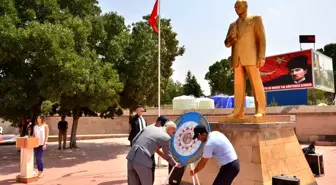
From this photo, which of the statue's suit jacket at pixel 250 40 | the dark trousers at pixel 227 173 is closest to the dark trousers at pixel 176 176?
the dark trousers at pixel 227 173

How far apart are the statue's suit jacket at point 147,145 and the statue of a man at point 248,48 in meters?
2.71

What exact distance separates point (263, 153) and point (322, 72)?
24828mm

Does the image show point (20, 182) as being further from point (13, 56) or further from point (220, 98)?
point (220, 98)

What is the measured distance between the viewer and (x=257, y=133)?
6.04 metres

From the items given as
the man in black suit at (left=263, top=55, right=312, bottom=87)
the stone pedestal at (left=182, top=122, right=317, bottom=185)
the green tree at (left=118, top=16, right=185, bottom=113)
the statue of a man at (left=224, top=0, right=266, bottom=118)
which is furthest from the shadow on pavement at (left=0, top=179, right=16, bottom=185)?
the man in black suit at (left=263, top=55, right=312, bottom=87)

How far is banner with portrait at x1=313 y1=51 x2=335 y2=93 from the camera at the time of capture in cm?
2635

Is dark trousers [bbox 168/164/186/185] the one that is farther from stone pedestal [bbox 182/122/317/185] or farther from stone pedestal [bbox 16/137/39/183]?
stone pedestal [bbox 16/137/39/183]

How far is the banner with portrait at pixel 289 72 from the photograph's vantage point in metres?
25.8

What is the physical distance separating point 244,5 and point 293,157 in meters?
3.28

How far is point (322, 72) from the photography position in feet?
→ 91.0

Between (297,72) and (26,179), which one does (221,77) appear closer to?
(297,72)

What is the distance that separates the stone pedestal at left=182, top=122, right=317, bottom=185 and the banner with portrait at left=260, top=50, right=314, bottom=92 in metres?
20.8

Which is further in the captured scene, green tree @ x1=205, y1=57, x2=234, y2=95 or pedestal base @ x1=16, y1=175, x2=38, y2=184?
green tree @ x1=205, y1=57, x2=234, y2=95

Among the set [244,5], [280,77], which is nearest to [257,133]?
[244,5]
